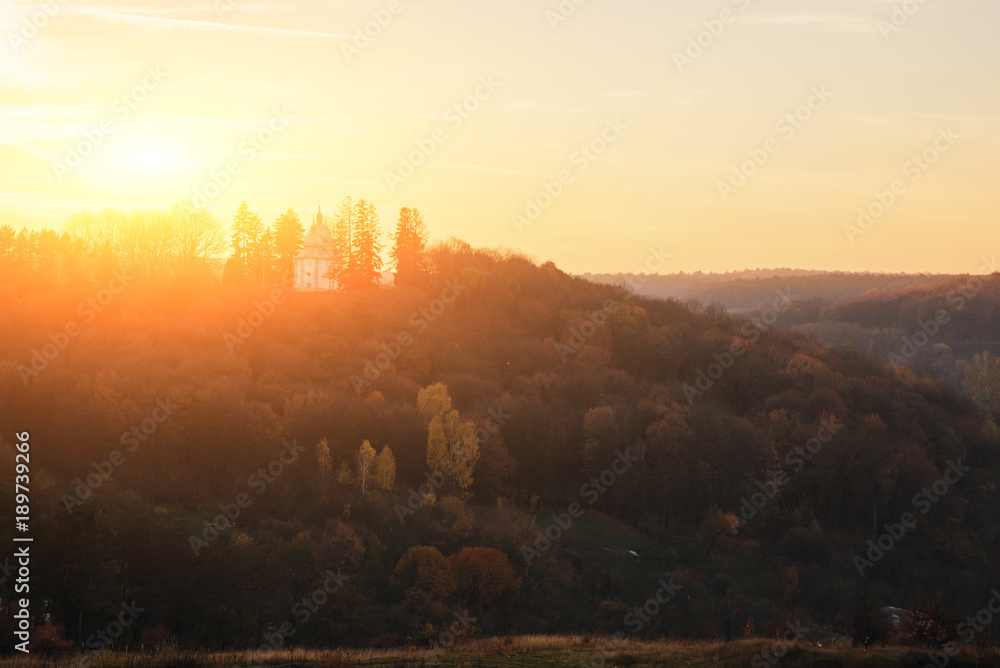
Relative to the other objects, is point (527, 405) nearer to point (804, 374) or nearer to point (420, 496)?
point (420, 496)

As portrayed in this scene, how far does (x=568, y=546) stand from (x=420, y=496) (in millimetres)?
12657

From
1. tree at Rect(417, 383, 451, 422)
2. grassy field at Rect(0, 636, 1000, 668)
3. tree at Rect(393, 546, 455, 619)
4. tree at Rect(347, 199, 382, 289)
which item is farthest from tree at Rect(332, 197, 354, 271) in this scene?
grassy field at Rect(0, 636, 1000, 668)

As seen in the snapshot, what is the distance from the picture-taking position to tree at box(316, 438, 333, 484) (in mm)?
71562

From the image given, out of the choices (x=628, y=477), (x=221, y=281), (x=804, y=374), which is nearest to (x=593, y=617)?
(x=628, y=477)

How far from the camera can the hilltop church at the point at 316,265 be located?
110 meters

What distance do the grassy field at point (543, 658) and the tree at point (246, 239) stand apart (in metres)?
88.5

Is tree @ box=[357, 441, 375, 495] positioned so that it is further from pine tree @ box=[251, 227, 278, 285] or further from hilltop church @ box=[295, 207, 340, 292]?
pine tree @ box=[251, 227, 278, 285]

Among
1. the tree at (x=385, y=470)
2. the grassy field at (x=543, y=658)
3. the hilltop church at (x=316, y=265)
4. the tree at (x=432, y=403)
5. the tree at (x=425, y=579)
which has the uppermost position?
the hilltop church at (x=316, y=265)

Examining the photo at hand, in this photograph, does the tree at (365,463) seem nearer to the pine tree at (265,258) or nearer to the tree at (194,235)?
the pine tree at (265,258)

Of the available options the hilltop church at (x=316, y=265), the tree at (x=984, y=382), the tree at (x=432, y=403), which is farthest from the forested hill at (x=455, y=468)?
the tree at (x=984, y=382)

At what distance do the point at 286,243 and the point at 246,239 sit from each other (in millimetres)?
5244

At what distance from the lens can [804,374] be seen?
109m

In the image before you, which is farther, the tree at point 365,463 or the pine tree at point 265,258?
the pine tree at point 265,258

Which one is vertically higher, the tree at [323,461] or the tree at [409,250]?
the tree at [409,250]
